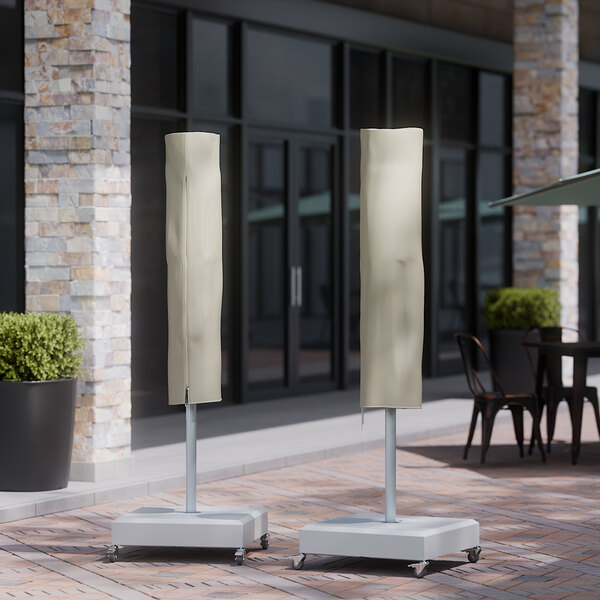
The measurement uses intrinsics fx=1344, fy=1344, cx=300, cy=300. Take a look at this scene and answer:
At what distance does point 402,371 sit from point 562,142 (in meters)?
9.06

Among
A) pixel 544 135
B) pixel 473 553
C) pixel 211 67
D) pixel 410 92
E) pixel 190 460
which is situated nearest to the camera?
pixel 473 553

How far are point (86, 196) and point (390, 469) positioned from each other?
3.17 metres

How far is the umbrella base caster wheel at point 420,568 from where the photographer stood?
20.0ft

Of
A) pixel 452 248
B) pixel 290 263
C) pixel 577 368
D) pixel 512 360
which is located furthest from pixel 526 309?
pixel 577 368

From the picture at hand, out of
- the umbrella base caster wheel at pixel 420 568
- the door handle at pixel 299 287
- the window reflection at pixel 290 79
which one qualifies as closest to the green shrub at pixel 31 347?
the umbrella base caster wheel at pixel 420 568

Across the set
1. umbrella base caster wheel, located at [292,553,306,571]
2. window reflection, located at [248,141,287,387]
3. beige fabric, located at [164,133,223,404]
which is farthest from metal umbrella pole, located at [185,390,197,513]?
window reflection, located at [248,141,287,387]

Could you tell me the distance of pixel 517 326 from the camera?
543 inches

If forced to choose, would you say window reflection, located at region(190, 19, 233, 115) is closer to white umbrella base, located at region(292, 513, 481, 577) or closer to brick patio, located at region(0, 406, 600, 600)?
brick patio, located at region(0, 406, 600, 600)

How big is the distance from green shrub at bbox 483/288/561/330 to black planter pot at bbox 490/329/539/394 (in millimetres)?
113

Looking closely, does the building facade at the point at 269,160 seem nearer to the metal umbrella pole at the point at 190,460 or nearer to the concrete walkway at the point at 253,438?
the concrete walkway at the point at 253,438

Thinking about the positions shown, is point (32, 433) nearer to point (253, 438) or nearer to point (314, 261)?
point (253, 438)

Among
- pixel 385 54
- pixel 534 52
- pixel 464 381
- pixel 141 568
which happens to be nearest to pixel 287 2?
pixel 385 54

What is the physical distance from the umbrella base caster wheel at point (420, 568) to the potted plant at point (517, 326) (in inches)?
303

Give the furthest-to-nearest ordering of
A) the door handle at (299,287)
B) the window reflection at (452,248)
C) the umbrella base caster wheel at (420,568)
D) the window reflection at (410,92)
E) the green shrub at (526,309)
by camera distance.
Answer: the window reflection at (452,248), the window reflection at (410,92), the door handle at (299,287), the green shrub at (526,309), the umbrella base caster wheel at (420,568)
